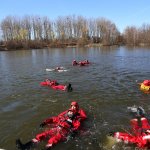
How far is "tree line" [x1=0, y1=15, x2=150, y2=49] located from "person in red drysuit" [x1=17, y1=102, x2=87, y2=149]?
95697mm

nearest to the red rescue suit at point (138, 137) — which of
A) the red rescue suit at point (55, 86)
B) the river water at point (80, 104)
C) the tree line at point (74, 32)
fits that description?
the river water at point (80, 104)

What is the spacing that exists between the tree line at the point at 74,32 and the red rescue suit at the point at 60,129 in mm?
96152

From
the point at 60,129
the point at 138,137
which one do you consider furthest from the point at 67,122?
the point at 138,137

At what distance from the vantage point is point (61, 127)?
11.9 m

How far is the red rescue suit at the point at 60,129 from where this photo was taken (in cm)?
1095

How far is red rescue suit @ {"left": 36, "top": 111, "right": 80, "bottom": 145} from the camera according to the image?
1095 centimetres

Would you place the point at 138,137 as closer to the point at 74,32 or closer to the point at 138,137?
the point at 138,137

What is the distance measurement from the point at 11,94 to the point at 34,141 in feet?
33.2

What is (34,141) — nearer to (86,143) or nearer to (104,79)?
(86,143)

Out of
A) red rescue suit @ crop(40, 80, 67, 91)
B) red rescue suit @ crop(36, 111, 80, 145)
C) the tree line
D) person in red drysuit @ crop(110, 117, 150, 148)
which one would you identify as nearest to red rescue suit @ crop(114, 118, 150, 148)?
person in red drysuit @ crop(110, 117, 150, 148)

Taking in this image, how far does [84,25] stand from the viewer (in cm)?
12794

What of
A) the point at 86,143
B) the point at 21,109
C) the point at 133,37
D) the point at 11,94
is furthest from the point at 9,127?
the point at 133,37

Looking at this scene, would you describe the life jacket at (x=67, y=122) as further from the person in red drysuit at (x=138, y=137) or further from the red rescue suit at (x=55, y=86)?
the red rescue suit at (x=55, y=86)

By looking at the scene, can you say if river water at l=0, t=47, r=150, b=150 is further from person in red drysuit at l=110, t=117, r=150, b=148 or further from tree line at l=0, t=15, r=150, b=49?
tree line at l=0, t=15, r=150, b=49
